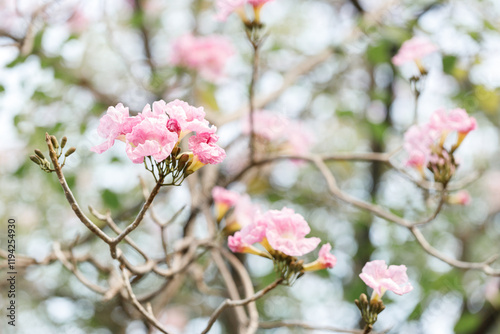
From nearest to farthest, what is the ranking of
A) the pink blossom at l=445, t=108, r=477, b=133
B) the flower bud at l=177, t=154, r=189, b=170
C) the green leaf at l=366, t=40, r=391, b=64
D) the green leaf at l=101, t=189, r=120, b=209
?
the flower bud at l=177, t=154, r=189, b=170, the pink blossom at l=445, t=108, r=477, b=133, the green leaf at l=366, t=40, r=391, b=64, the green leaf at l=101, t=189, r=120, b=209

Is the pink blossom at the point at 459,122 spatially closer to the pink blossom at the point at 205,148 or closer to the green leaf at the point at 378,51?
the pink blossom at the point at 205,148

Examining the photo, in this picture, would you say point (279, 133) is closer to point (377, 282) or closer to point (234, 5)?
point (234, 5)

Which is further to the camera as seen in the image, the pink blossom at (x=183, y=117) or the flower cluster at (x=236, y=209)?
the flower cluster at (x=236, y=209)

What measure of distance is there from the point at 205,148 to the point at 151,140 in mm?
128

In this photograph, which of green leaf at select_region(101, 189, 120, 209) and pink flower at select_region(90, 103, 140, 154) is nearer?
pink flower at select_region(90, 103, 140, 154)

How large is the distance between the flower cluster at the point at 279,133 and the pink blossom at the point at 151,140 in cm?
→ 156

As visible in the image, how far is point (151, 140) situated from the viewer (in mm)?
1066

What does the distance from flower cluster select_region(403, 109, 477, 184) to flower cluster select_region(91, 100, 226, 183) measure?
1.05 meters

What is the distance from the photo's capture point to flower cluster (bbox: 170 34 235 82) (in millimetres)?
3648

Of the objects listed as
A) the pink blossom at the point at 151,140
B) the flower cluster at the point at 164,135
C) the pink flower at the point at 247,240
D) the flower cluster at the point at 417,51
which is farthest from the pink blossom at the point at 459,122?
the pink blossom at the point at 151,140

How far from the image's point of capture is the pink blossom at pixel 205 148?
1.13 meters

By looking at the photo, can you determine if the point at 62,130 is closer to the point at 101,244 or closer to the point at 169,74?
the point at 169,74

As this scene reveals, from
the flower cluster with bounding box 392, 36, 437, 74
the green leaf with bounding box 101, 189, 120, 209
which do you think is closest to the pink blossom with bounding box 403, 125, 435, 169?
the flower cluster with bounding box 392, 36, 437, 74

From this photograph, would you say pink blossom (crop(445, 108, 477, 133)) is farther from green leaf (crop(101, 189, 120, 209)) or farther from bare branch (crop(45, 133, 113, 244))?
green leaf (crop(101, 189, 120, 209))
